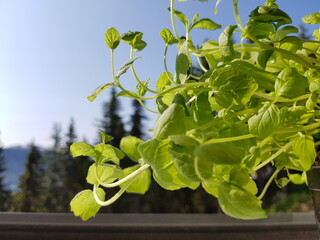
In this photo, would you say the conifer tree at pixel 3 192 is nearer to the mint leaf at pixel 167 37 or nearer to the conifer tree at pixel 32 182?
the conifer tree at pixel 32 182

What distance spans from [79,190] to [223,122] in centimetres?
937

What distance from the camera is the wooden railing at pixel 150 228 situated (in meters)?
0.73

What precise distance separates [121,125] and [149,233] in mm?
8700

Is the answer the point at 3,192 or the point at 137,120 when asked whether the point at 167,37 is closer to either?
the point at 137,120

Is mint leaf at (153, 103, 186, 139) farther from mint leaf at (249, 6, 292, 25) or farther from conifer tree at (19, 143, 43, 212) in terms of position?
conifer tree at (19, 143, 43, 212)

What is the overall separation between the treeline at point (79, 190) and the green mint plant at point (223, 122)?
7478 millimetres

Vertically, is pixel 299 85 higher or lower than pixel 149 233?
higher

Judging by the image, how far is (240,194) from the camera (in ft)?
0.45

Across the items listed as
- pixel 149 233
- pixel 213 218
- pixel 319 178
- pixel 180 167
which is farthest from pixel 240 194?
pixel 213 218

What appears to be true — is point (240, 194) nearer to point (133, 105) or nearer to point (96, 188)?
point (96, 188)

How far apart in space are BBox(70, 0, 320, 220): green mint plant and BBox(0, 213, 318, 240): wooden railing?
0.50m

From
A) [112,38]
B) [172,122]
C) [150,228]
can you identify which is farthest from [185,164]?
[150,228]

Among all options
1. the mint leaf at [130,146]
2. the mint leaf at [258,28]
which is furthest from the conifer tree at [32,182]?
the mint leaf at [258,28]

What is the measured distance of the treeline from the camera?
7887mm
